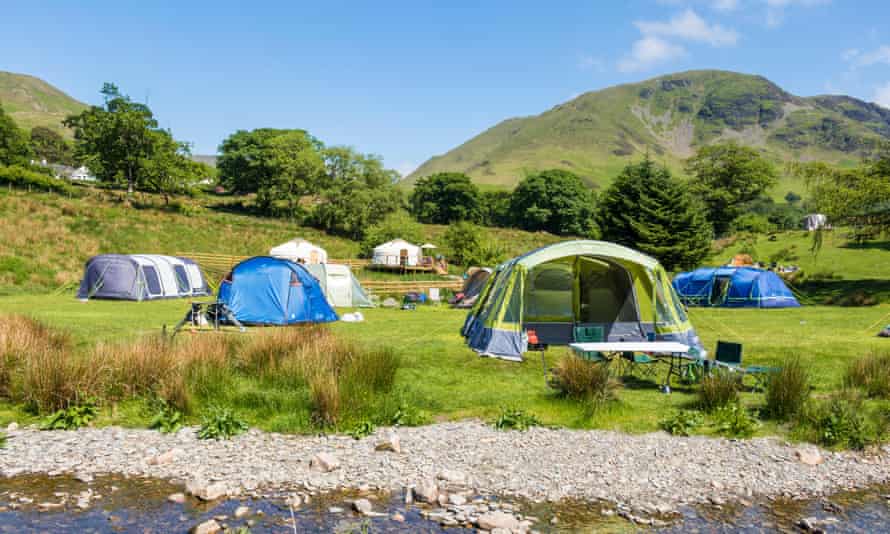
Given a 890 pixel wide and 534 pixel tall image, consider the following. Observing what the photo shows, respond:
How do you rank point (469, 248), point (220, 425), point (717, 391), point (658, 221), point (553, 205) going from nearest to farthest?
point (220, 425) → point (717, 391) → point (658, 221) → point (469, 248) → point (553, 205)

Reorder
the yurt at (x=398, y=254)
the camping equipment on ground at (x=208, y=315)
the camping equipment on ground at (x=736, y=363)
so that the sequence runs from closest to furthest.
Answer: the camping equipment on ground at (x=736, y=363), the camping equipment on ground at (x=208, y=315), the yurt at (x=398, y=254)

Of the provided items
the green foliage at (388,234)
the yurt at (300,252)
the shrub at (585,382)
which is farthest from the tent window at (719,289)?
the green foliage at (388,234)

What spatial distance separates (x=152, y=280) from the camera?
23.2 m

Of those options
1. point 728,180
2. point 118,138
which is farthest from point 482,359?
point 728,180

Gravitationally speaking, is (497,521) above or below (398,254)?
below

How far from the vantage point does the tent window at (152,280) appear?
23.0m

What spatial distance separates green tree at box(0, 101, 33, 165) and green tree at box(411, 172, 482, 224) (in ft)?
153

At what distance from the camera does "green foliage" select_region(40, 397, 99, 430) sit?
7415 millimetres

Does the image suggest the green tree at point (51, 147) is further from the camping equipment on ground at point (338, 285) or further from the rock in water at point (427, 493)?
the rock in water at point (427, 493)

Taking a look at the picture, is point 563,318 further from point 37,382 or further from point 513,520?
point 37,382

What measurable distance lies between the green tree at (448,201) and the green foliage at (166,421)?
3015 inches

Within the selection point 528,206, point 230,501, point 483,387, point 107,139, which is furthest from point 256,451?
point 528,206

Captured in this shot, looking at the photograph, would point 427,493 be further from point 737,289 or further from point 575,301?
point 737,289

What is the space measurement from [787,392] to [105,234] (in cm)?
3864
